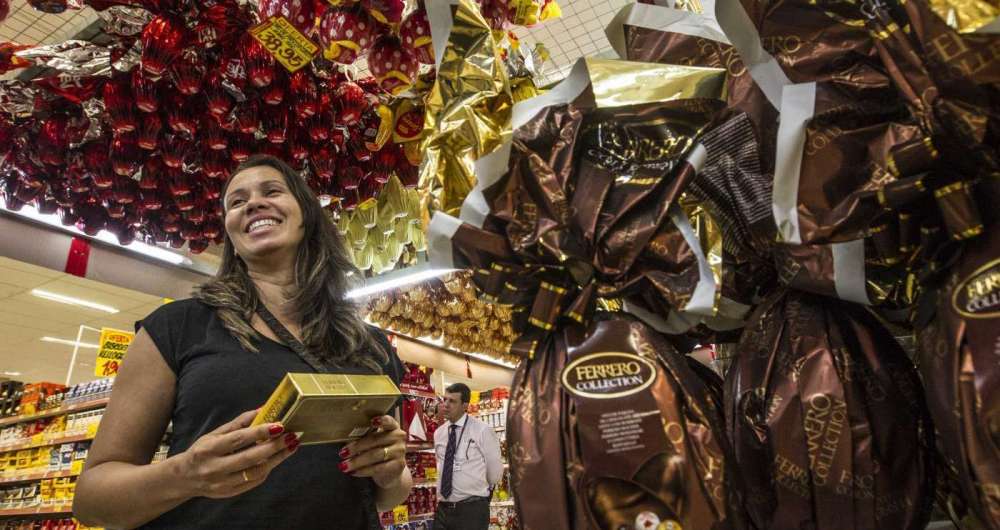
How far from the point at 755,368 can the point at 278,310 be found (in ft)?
3.45

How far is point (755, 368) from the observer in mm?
603

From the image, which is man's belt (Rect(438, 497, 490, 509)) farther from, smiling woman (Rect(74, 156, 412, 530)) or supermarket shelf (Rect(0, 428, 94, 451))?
smiling woman (Rect(74, 156, 412, 530))

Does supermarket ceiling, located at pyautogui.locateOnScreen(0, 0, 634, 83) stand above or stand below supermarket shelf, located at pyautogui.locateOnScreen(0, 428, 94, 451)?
above

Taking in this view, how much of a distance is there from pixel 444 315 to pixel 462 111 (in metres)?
4.31

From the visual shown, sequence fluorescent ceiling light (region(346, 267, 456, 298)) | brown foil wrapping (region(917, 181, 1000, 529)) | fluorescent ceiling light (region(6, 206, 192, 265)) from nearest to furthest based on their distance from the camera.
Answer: brown foil wrapping (region(917, 181, 1000, 529)), fluorescent ceiling light (region(6, 206, 192, 265)), fluorescent ceiling light (region(346, 267, 456, 298))

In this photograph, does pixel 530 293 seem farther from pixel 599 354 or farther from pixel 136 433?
pixel 136 433

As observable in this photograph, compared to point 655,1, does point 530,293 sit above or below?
below

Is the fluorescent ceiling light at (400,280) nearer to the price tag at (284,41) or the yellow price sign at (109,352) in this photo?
the yellow price sign at (109,352)

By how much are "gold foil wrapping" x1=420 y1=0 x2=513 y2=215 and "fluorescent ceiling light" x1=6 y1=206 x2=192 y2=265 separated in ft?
10.3

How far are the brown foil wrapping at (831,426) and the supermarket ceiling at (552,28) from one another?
104 inches

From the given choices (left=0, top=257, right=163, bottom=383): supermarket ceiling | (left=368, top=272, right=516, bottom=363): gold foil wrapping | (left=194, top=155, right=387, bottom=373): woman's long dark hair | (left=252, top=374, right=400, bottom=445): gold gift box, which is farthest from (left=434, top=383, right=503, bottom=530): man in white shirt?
(left=0, top=257, right=163, bottom=383): supermarket ceiling

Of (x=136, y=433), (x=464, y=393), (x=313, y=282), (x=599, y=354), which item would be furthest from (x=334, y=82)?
(x=464, y=393)

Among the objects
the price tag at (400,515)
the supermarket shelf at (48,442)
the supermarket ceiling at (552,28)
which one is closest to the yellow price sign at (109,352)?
the supermarket shelf at (48,442)

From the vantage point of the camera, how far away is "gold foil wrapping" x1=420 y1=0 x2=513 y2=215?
2.50 ft
